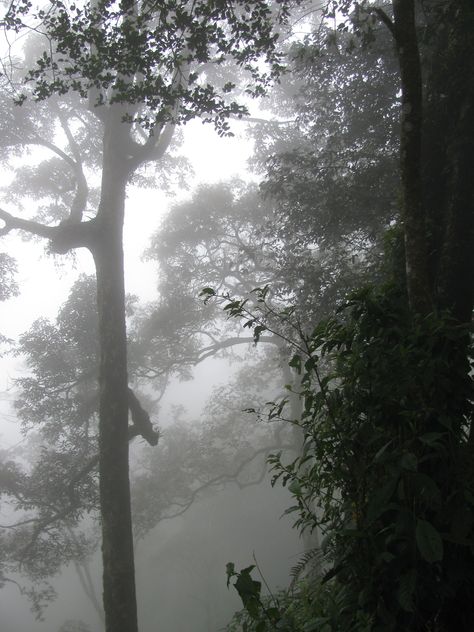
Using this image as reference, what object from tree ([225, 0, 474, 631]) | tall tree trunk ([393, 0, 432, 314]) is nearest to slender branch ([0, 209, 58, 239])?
tall tree trunk ([393, 0, 432, 314])

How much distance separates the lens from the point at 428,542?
163 centimetres

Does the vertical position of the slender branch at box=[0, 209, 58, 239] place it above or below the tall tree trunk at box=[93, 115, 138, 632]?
above

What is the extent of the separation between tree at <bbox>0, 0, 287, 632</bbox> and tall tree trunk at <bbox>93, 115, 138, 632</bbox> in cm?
2

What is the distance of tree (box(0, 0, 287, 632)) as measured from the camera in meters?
4.40

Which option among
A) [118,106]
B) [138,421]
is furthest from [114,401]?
[118,106]

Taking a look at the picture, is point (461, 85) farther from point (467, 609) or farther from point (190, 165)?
point (190, 165)

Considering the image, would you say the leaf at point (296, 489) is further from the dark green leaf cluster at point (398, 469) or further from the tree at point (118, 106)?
the tree at point (118, 106)

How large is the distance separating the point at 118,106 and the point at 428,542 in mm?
10227

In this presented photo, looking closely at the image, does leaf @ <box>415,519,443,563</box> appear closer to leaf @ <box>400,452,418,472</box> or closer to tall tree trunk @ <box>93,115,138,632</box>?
leaf @ <box>400,452,418,472</box>

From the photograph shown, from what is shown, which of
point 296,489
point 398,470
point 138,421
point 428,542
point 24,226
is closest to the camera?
point 428,542

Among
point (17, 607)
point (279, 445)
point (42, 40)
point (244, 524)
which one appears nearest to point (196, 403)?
point (17, 607)

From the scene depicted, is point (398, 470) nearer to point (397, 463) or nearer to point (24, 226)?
point (397, 463)

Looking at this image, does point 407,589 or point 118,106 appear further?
point 118,106

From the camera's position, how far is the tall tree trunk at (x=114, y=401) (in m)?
6.95
